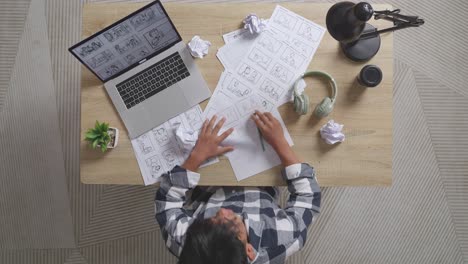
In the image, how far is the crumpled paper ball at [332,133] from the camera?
107 centimetres

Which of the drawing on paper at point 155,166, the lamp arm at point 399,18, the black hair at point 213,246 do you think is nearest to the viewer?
the black hair at point 213,246

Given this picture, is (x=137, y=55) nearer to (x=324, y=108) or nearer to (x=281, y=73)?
(x=281, y=73)

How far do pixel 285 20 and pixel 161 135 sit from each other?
18.6 inches

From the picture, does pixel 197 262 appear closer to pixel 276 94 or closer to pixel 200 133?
pixel 200 133

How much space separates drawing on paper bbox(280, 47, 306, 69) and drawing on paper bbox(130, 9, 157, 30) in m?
0.37

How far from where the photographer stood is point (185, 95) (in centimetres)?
112

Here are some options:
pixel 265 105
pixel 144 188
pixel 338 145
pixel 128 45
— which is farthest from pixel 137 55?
pixel 144 188

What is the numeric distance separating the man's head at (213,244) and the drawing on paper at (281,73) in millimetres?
458

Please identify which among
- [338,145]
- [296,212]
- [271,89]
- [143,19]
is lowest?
[296,212]

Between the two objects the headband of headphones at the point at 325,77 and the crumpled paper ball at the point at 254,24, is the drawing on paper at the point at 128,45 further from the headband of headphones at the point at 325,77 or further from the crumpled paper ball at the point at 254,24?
the headband of headphones at the point at 325,77

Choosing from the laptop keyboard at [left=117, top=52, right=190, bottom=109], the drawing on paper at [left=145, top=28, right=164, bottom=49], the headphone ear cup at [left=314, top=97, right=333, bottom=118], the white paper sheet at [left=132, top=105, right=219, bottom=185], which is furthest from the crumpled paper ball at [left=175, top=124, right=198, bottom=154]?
the headphone ear cup at [left=314, top=97, right=333, bottom=118]

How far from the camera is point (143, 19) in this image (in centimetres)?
99

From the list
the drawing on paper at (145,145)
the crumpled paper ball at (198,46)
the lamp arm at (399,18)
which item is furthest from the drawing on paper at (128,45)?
the lamp arm at (399,18)

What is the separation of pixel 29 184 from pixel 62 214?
188mm
